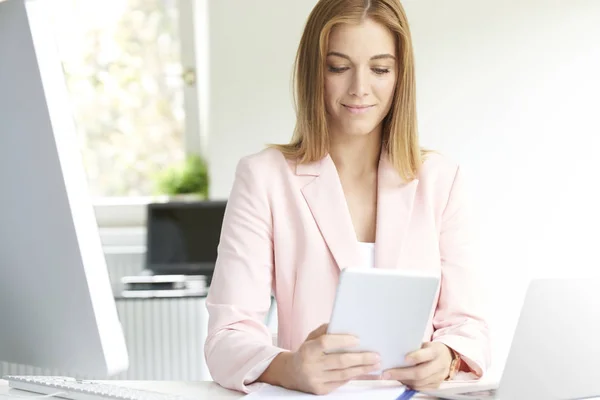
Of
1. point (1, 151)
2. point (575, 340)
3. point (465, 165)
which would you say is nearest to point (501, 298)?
point (465, 165)

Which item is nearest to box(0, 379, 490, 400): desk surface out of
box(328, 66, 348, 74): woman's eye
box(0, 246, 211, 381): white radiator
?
box(328, 66, 348, 74): woman's eye

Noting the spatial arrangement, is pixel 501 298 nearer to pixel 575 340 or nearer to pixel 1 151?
pixel 575 340

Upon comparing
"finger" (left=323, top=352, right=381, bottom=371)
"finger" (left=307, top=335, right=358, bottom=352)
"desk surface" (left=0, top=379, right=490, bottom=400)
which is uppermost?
"finger" (left=307, top=335, right=358, bottom=352)

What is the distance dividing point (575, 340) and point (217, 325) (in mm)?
608

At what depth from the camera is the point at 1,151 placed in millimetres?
1073

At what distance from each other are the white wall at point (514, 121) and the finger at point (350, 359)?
9.65 ft

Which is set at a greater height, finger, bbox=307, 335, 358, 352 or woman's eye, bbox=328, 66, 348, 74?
woman's eye, bbox=328, 66, 348, 74

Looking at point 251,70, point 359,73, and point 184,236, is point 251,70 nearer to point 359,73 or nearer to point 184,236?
point 184,236

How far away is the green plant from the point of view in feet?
14.7

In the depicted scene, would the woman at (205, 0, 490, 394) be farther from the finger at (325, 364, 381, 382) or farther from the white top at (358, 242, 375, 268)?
the finger at (325, 364, 381, 382)

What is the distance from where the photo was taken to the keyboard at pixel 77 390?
116cm

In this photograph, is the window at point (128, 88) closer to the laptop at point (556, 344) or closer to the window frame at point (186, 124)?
the window frame at point (186, 124)

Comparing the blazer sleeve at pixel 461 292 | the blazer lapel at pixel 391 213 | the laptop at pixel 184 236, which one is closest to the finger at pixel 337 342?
the blazer sleeve at pixel 461 292

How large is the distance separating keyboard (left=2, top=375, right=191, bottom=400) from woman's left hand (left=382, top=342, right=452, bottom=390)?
0.32m
